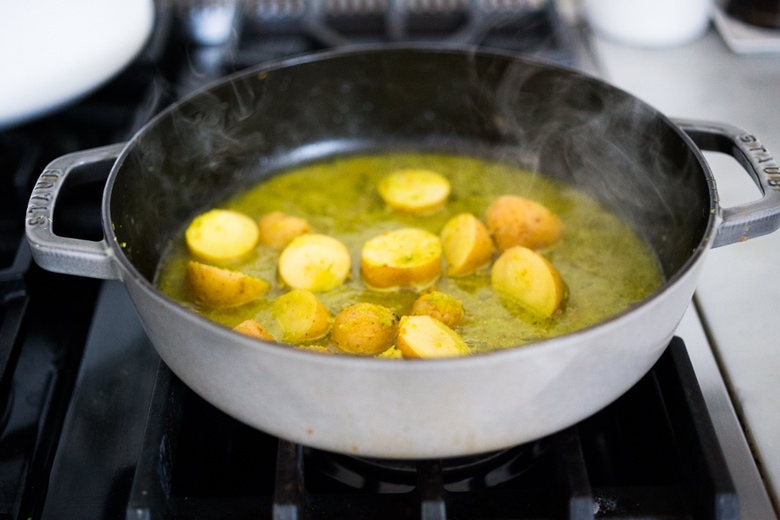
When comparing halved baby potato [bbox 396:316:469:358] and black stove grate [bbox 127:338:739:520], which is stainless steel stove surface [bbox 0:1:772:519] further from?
halved baby potato [bbox 396:316:469:358]

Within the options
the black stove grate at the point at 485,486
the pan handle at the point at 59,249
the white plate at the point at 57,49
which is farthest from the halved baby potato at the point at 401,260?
the white plate at the point at 57,49

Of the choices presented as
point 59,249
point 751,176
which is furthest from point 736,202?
point 59,249

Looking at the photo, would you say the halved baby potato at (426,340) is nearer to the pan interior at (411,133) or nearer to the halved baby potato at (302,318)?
the halved baby potato at (302,318)

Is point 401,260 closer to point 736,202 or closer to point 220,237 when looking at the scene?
point 220,237

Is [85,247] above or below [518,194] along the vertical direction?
above

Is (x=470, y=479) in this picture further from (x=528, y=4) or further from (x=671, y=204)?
(x=528, y=4)

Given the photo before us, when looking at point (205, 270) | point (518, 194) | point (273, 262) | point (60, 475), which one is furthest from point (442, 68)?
point (60, 475)
